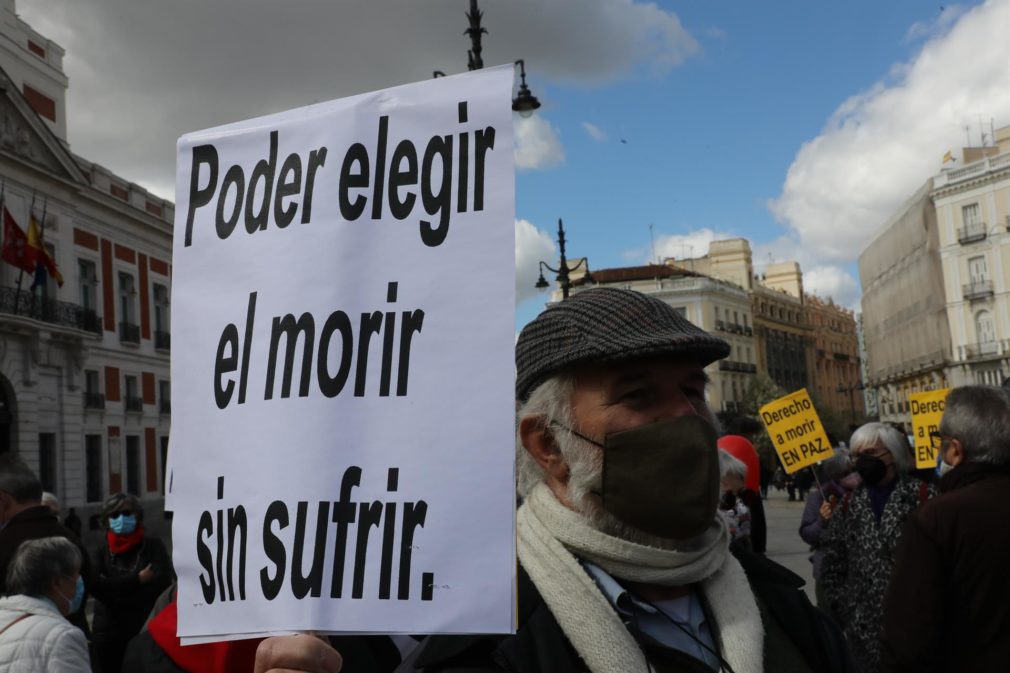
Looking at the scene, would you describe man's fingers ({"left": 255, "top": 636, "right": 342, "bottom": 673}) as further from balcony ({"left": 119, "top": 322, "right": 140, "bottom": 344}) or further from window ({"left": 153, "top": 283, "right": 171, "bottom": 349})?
window ({"left": 153, "top": 283, "right": 171, "bottom": 349})

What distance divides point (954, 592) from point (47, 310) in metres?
31.8

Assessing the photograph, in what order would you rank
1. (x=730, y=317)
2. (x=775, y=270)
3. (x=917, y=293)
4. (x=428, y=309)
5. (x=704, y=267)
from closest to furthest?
(x=428, y=309) < (x=917, y=293) < (x=730, y=317) < (x=704, y=267) < (x=775, y=270)

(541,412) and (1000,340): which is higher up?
(1000,340)

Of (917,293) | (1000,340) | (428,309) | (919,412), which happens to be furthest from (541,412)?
(1000,340)

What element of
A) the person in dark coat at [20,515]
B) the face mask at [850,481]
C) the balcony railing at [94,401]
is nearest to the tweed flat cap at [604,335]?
the person in dark coat at [20,515]

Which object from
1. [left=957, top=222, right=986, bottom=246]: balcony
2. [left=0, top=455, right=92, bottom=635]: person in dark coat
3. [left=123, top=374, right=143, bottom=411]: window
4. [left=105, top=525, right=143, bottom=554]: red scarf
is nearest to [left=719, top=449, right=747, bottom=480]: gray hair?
[left=0, top=455, right=92, bottom=635]: person in dark coat

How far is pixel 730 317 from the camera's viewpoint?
87.0 m

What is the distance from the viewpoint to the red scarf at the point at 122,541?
723 centimetres

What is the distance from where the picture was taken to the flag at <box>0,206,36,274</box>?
26.7 meters

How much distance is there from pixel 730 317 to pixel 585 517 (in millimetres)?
87048

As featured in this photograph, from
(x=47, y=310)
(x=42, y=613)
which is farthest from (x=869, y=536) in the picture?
(x=47, y=310)

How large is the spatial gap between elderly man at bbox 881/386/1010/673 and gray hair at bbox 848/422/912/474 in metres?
1.90

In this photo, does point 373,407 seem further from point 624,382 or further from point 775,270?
point 775,270

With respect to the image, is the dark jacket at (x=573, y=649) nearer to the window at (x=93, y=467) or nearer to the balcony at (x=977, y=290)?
the window at (x=93, y=467)
